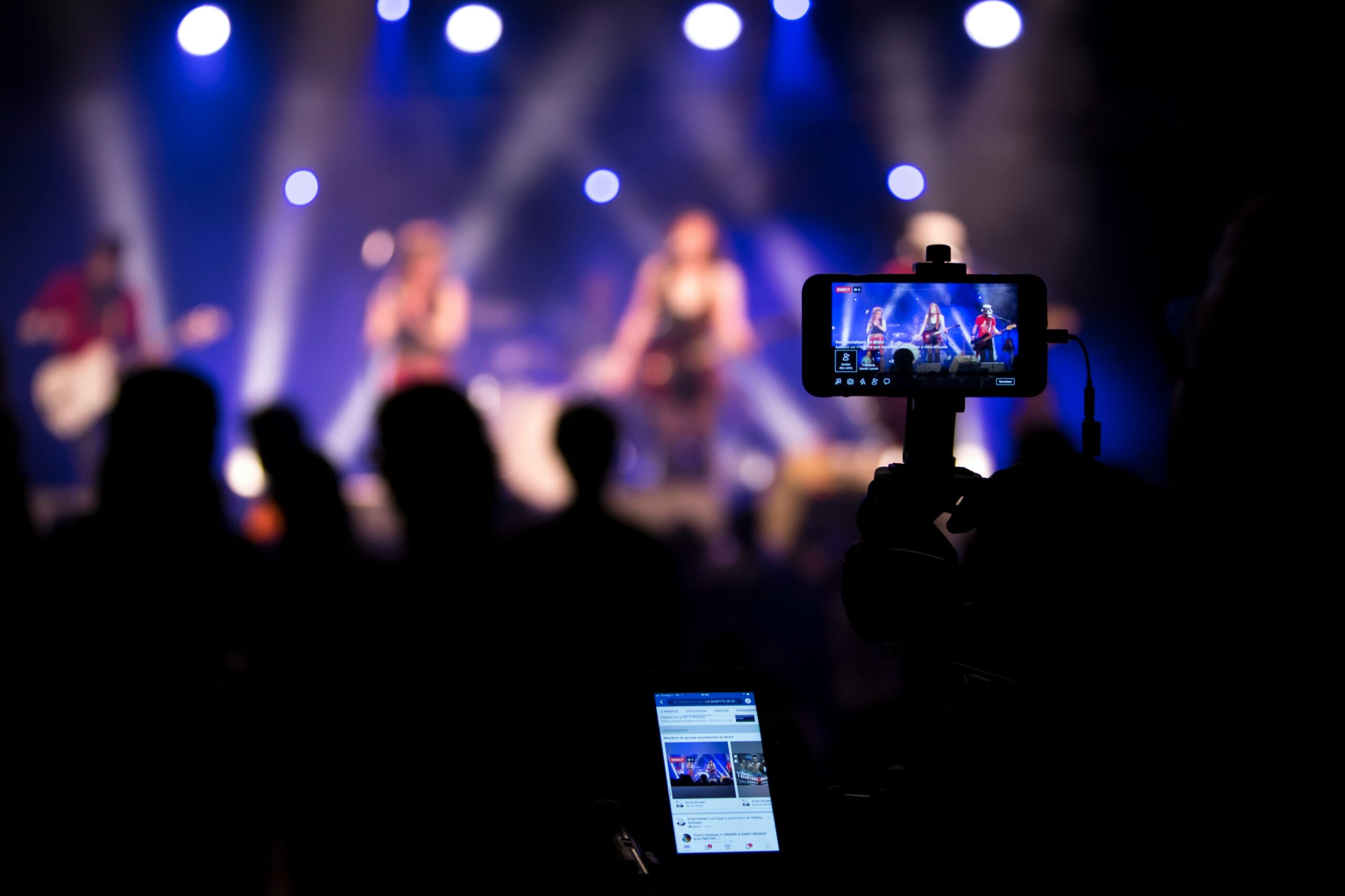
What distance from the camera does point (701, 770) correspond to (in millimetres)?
1138

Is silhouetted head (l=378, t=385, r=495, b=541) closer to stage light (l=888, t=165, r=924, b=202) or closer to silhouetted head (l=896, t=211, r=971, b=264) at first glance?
silhouetted head (l=896, t=211, r=971, b=264)

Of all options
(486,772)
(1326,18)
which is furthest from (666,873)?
(1326,18)

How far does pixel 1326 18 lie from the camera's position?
5527 millimetres

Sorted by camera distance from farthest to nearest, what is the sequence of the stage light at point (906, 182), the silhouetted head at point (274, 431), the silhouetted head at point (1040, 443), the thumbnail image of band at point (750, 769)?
1. the stage light at point (906, 182)
2. the silhouetted head at point (274, 431)
3. the silhouetted head at point (1040, 443)
4. the thumbnail image of band at point (750, 769)

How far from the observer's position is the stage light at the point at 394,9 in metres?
6.31

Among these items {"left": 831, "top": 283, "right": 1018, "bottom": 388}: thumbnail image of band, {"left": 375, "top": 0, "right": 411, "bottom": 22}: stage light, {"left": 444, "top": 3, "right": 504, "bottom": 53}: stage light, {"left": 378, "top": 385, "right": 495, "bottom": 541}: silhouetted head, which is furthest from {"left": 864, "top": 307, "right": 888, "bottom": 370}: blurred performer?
{"left": 375, "top": 0, "right": 411, "bottom": 22}: stage light

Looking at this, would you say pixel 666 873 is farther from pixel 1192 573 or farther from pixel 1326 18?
pixel 1326 18

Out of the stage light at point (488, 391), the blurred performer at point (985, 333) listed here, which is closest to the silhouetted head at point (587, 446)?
the blurred performer at point (985, 333)

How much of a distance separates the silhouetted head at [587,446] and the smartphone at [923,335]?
119cm

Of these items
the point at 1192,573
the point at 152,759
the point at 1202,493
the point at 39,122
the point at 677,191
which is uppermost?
the point at 39,122

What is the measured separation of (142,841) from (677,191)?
6.11m

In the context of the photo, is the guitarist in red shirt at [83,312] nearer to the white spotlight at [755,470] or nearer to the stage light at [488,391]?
the stage light at [488,391]

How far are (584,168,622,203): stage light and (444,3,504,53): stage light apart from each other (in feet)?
3.40

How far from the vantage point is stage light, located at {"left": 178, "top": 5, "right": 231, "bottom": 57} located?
6230 mm
